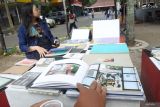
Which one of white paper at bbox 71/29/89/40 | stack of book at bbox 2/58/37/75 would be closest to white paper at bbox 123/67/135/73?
stack of book at bbox 2/58/37/75

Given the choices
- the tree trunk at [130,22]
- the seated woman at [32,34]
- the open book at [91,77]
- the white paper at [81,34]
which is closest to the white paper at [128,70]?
the open book at [91,77]

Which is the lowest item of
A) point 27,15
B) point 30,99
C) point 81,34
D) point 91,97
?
point 30,99

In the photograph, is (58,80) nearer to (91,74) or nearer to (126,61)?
(91,74)

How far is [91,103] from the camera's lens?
1.09m

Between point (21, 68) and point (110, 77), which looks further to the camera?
point (21, 68)

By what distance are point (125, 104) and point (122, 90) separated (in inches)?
3.7

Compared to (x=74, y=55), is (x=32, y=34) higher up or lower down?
higher up

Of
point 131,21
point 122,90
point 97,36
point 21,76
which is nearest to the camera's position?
point 122,90

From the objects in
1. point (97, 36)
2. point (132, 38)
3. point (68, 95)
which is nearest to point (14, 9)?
point (132, 38)

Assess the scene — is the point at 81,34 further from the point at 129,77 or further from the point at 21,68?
the point at 129,77

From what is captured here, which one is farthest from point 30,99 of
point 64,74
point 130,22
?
point 130,22

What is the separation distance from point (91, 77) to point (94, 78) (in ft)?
0.09

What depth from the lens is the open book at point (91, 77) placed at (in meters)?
1.27

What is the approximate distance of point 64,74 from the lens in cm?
140
